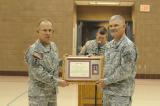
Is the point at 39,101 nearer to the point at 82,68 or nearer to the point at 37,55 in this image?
the point at 37,55

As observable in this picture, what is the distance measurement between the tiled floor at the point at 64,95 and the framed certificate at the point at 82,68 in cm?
493

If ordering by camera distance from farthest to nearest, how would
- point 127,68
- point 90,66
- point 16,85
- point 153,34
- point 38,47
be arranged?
point 153,34, point 16,85, point 90,66, point 38,47, point 127,68

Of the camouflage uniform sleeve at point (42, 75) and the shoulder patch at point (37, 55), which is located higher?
the shoulder patch at point (37, 55)

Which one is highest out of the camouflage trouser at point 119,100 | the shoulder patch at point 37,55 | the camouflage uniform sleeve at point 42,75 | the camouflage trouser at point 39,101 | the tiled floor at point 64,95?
the shoulder patch at point 37,55

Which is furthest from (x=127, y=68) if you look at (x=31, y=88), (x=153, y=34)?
(x=153, y=34)

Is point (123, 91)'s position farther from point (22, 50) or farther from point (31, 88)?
point (22, 50)

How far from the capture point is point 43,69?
521 centimetres

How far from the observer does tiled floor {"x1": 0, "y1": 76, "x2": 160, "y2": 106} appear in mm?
10844

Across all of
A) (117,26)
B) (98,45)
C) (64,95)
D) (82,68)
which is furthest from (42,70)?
(64,95)

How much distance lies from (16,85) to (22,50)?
165 inches

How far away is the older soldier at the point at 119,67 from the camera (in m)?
4.89

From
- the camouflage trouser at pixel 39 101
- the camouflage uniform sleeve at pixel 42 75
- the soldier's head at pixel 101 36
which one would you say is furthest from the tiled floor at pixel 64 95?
the camouflage uniform sleeve at pixel 42 75

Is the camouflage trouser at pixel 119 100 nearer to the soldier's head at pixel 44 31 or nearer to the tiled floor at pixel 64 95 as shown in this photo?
the soldier's head at pixel 44 31

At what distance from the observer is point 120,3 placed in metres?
18.6
